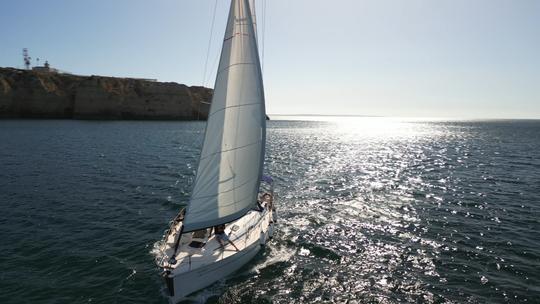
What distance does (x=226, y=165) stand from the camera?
46.5 feet

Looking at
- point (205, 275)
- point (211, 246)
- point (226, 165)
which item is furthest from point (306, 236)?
point (226, 165)

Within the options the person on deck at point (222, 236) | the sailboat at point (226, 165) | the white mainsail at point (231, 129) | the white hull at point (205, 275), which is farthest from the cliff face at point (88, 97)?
the white mainsail at point (231, 129)

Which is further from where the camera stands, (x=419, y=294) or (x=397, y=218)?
(x=397, y=218)

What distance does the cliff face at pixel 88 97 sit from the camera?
354 ft

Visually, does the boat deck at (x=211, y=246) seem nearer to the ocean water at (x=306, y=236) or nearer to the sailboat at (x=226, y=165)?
the sailboat at (x=226, y=165)

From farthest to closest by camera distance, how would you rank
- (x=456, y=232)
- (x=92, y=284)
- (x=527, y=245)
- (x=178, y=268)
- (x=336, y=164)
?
(x=336, y=164)
(x=456, y=232)
(x=527, y=245)
(x=92, y=284)
(x=178, y=268)

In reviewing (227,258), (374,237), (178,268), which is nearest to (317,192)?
(374,237)

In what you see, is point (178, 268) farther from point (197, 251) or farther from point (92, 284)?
point (92, 284)

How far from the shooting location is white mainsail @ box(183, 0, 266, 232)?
13273 millimetres

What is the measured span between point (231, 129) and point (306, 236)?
10326 millimetres

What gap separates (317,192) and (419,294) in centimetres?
1752

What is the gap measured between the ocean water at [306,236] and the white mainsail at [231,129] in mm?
3776

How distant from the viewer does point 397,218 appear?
968 inches

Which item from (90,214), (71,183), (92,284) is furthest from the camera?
(71,183)
